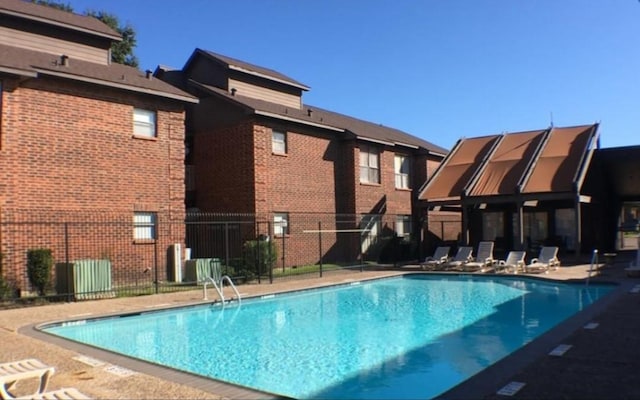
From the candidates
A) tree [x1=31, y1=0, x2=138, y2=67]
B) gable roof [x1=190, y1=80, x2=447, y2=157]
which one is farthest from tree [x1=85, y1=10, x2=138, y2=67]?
gable roof [x1=190, y1=80, x2=447, y2=157]

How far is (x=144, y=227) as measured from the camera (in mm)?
18062

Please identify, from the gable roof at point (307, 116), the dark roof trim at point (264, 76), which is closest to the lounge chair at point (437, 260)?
the gable roof at point (307, 116)

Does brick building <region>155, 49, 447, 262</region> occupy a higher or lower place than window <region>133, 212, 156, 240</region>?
higher

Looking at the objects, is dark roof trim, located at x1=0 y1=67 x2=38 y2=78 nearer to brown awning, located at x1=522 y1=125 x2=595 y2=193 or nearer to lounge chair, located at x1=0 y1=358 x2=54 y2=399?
lounge chair, located at x1=0 y1=358 x2=54 y2=399

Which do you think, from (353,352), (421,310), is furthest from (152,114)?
(353,352)

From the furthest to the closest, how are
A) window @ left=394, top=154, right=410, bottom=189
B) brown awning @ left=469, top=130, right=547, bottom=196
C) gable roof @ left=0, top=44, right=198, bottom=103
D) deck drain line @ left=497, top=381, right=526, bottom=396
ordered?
window @ left=394, top=154, right=410, bottom=189
brown awning @ left=469, top=130, right=547, bottom=196
gable roof @ left=0, top=44, right=198, bottom=103
deck drain line @ left=497, top=381, right=526, bottom=396

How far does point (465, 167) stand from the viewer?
25453mm

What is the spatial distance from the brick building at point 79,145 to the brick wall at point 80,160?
0.03m

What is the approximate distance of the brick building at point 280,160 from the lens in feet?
72.1

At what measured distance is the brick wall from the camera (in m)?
14.9

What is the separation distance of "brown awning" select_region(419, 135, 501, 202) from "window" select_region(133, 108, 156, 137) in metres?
12.1

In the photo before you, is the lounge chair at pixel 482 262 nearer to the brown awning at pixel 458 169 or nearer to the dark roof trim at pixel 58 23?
the brown awning at pixel 458 169

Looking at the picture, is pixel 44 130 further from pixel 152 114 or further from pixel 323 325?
pixel 323 325

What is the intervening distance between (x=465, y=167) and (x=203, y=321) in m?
16.6
